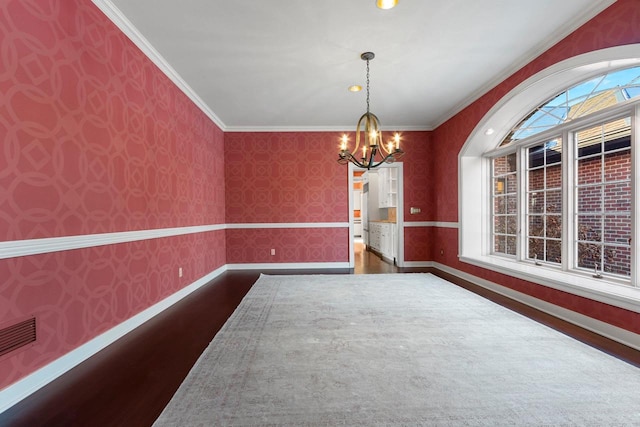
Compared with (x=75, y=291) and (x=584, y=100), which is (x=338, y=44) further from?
(x=75, y=291)

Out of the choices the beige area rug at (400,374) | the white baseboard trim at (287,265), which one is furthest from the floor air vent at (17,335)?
the white baseboard trim at (287,265)

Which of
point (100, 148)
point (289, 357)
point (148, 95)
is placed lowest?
point (289, 357)

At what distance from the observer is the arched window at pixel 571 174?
8.30 feet

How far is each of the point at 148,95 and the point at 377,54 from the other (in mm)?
2604

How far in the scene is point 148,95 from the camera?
117 inches

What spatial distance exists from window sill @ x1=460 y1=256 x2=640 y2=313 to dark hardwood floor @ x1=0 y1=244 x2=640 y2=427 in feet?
1.10

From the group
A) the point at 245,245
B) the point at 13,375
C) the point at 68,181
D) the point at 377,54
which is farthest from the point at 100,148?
the point at 245,245

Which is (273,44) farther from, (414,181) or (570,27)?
(414,181)

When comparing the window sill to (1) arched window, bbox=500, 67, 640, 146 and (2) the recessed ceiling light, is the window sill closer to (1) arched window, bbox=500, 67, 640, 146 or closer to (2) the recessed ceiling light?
(1) arched window, bbox=500, 67, 640, 146

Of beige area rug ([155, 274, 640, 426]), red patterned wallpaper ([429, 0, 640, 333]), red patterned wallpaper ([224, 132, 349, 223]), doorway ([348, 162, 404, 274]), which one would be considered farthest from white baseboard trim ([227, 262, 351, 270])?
beige area rug ([155, 274, 640, 426])

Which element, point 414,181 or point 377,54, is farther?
point 414,181

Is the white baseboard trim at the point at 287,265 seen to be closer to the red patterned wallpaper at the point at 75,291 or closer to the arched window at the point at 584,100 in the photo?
the red patterned wallpaper at the point at 75,291

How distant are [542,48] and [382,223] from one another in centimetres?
445

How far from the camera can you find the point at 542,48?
117 inches
